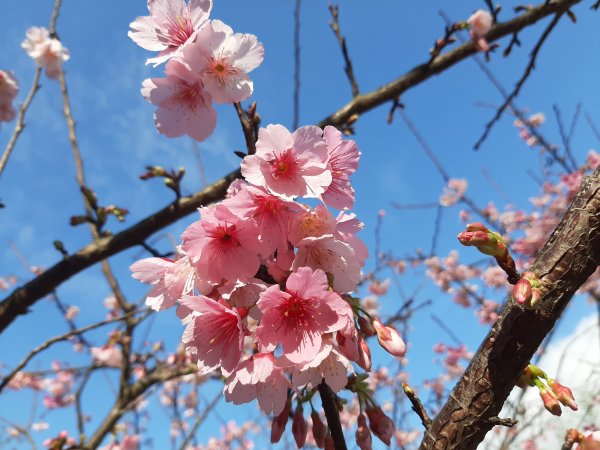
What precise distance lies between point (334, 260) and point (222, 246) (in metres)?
0.25

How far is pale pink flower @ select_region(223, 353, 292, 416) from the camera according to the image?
0.97m

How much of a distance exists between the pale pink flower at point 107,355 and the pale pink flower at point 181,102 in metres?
4.12

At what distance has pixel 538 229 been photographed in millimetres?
6855

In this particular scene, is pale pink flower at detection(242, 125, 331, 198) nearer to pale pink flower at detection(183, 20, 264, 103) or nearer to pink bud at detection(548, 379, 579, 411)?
pale pink flower at detection(183, 20, 264, 103)

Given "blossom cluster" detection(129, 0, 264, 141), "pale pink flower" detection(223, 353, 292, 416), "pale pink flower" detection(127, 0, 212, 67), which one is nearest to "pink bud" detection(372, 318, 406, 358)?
"pale pink flower" detection(223, 353, 292, 416)

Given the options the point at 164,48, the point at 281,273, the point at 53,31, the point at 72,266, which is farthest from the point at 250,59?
the point at 53,31

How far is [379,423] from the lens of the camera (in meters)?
1.14

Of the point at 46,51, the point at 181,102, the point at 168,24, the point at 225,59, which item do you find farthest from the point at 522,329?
the point at 46,51

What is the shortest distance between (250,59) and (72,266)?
1846mm

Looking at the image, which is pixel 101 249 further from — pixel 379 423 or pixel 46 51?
pixel 46 51

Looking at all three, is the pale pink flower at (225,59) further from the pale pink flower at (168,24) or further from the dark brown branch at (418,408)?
the dark brown branch at (418,408)

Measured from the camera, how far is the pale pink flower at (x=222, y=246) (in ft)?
3.17

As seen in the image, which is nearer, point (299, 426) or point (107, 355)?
point (299, 426)

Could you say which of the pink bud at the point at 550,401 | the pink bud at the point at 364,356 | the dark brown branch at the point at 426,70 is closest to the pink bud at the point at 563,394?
the pink bud at the point at 550,401
